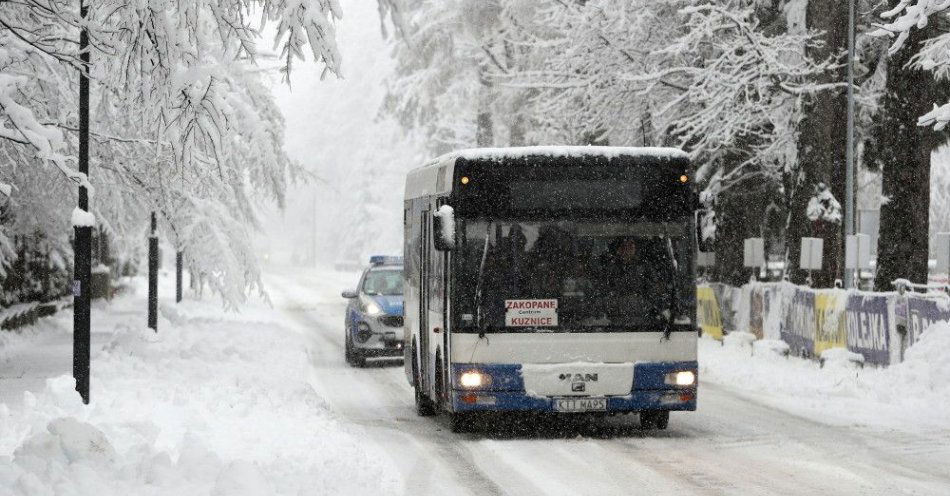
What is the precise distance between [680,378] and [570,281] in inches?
57.1

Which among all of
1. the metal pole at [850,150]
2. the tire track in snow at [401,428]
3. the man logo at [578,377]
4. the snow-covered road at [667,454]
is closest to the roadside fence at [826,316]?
the metal pole at [850,150]

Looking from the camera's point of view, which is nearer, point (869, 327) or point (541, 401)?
point (541, 401)

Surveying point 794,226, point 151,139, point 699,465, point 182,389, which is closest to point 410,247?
point 182,389

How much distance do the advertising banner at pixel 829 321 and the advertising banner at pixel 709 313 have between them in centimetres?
595

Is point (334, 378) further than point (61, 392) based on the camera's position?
Yes

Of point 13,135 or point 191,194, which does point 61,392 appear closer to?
point 13,135

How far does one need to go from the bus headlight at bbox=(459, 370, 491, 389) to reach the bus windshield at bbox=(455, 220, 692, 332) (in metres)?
0.45

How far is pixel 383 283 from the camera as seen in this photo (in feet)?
83.0

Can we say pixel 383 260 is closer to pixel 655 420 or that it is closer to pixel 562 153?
pixel 655 420

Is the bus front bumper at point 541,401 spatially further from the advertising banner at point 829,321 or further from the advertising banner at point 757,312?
the advertising banner at point 757,312

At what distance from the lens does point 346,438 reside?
12.9 metres

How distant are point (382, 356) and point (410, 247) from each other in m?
7.44

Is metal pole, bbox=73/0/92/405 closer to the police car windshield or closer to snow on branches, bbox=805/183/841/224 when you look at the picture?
the police car windshield

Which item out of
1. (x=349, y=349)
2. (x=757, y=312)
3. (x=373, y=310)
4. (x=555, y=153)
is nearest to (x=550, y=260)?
(x=555, y=153)
